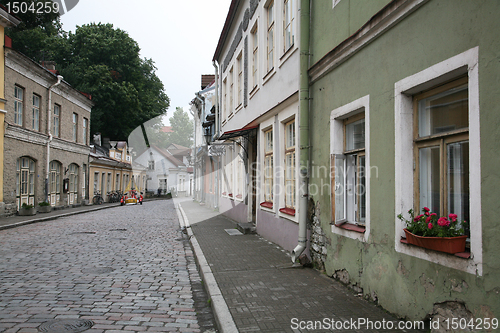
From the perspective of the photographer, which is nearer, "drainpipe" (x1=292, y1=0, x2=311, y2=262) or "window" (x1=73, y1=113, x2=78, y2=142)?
"drainpipe" (x1=292, y1=0, x2=311, y2=262)

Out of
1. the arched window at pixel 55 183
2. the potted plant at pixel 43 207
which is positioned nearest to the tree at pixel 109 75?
the arched window at pixel 55 183

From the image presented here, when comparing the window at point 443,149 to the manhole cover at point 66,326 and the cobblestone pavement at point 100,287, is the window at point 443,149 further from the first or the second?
the manhole cover at point 66,326

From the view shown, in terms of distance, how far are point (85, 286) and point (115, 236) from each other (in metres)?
6.13

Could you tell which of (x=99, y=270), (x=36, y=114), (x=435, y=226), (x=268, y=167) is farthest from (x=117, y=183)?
(x=435, y=226)

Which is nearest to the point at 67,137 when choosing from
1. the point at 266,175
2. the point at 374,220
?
the point at 266,175

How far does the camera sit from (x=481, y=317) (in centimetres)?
312

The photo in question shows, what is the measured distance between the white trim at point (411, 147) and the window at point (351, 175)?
3.88ft

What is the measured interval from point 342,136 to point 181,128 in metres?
94.6

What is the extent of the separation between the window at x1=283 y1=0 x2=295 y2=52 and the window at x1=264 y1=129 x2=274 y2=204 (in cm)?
239

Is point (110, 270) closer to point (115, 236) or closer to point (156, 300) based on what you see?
point (156, 300)

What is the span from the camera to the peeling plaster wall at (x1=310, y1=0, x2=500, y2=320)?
3.07 metres

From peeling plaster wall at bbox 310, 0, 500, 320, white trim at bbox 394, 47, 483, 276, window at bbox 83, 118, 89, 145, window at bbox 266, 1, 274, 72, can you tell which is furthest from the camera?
window at bbox 83, 118, 89, 145

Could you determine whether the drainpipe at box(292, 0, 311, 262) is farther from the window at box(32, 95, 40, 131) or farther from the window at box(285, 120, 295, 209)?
the window at box(32, 95, 40, 131)

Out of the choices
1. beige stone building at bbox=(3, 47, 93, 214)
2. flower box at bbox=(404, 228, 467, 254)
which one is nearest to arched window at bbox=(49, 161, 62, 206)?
beige stone building at bbox=(3, 47, 93, 214)
